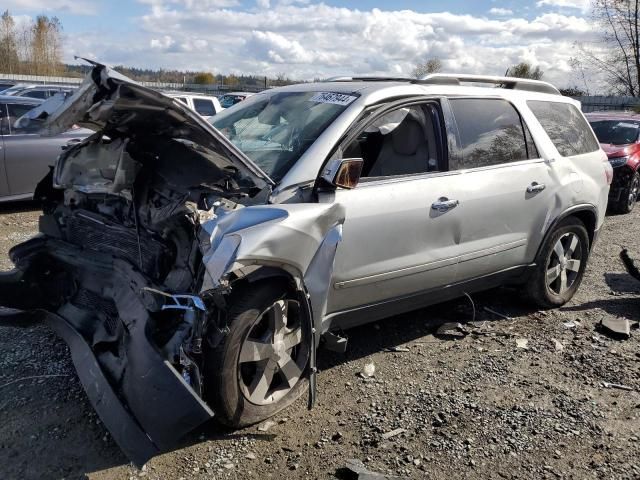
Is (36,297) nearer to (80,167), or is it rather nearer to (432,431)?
(80,167)

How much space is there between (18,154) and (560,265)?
7022mm

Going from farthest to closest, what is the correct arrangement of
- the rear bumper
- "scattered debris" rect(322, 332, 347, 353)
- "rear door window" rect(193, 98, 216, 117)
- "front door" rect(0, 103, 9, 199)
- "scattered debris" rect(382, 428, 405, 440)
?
"rear door window" rect(193, 98, 216, 117) < "front door" rect(0, 103, 9, 199) < "scattered debris" rect(322, 332, 347, 353) < "scattered debris" rect(382, 428, 405, 440) < the rear bumper

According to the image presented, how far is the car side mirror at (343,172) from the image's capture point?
3135 mm

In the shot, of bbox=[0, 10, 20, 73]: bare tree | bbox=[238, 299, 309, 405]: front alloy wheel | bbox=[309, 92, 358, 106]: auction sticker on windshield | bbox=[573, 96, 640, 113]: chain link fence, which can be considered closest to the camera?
bbox=[238, 299, 309, 405]: front alloy wheel

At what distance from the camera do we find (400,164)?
4004 millimetres

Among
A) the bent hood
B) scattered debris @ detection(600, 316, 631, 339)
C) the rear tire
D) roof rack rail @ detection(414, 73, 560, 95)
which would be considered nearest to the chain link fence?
the rear tire

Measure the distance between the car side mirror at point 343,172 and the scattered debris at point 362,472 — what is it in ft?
4.84

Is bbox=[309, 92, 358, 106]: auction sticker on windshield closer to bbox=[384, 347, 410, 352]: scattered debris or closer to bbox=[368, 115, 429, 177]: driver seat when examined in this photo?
bbox=[368, 115, 429, 177]: driver seat

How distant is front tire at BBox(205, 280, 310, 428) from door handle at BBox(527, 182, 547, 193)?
7.55 feet

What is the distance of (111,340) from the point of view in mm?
3018

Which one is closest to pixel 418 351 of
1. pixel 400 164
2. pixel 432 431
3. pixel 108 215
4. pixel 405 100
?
pixel 432 431

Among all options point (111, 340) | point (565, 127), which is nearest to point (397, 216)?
point (111, 340)

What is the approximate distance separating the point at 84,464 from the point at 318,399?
1353 millimetres

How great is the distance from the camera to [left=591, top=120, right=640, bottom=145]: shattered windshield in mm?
10953
